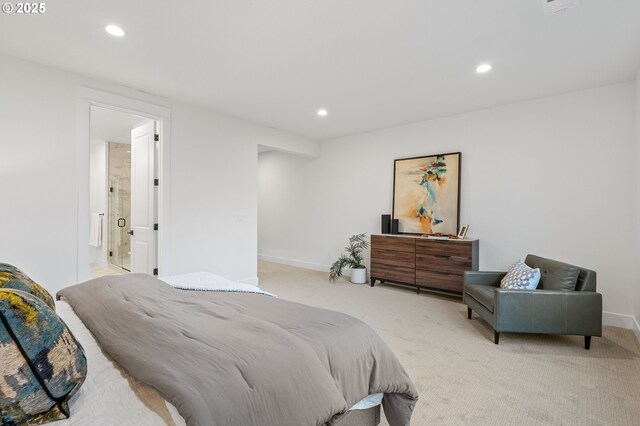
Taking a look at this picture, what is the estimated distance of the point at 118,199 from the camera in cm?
634

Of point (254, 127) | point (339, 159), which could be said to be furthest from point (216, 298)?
point (339, 159)

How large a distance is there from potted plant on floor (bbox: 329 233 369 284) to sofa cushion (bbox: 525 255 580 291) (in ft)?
8.72

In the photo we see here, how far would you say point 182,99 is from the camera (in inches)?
158

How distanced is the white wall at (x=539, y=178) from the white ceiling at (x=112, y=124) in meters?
3.61

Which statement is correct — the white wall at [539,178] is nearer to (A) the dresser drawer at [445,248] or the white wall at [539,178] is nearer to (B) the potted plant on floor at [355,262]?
(B) the potted plant on floor at [355,262]

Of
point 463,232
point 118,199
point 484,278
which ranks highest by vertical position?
point 118,199

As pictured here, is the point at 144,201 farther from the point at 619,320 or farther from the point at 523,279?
the point at 619,320

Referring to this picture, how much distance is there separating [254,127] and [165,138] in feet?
4.80

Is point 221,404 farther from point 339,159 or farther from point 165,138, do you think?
point 339,159

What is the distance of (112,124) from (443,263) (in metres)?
5.49

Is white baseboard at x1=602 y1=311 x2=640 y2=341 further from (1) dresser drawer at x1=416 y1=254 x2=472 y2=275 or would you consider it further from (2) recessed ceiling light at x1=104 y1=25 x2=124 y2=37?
(2) recessed ceiling light at x1=104 y1=25 x2=124 y2=37

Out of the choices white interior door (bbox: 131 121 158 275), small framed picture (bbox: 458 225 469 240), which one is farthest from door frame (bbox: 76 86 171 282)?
small framed picture (bbox: 458 225 469 240)

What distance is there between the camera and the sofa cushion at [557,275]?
2.89 m

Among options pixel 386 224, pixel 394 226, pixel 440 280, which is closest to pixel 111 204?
pixel 386 224
